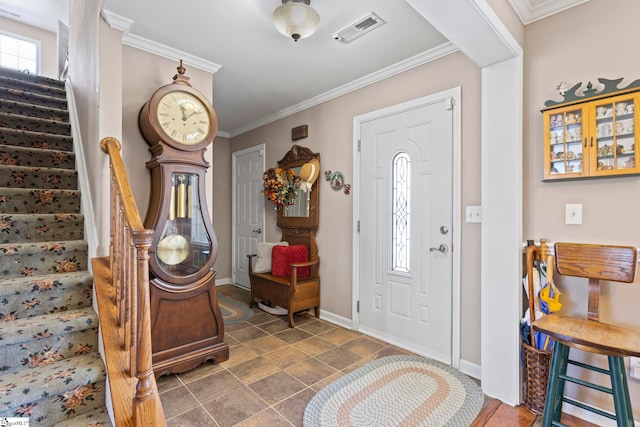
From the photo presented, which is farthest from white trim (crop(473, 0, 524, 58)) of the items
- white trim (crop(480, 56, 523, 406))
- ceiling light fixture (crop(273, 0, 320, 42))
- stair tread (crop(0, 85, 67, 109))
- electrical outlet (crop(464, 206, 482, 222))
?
stair tread (crop(0, 85, 67, 109))

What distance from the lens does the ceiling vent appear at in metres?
2.12

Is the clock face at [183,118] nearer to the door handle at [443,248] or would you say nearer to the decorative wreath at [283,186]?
the decorative wreath at [283,186]

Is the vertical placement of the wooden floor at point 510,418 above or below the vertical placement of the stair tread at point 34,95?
below

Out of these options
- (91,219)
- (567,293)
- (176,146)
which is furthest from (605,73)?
(91,219)

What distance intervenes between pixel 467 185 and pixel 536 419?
1546 millimetres

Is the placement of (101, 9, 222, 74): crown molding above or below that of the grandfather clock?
above

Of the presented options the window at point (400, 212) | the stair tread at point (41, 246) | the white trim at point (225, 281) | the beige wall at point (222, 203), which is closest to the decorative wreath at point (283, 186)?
the window at point (400, 212)

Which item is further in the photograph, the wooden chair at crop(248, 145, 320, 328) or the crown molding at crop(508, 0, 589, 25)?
the wooden chair at crop(248, 145, 320, 328)

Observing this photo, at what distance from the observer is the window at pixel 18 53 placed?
4.54 meters

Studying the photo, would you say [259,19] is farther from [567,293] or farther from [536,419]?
[536,419]

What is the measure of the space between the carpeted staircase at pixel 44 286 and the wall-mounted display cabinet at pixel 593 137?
270 cm

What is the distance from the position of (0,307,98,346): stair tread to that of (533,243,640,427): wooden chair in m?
2.29

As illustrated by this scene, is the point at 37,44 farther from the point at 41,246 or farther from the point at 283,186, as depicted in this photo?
the point at 41,246

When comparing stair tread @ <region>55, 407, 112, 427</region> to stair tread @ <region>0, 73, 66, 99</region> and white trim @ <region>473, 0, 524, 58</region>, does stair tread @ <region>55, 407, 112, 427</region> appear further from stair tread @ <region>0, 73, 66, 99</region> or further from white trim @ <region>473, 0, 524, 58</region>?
stair tread @ <region>0, 73, 66, 99</region>
